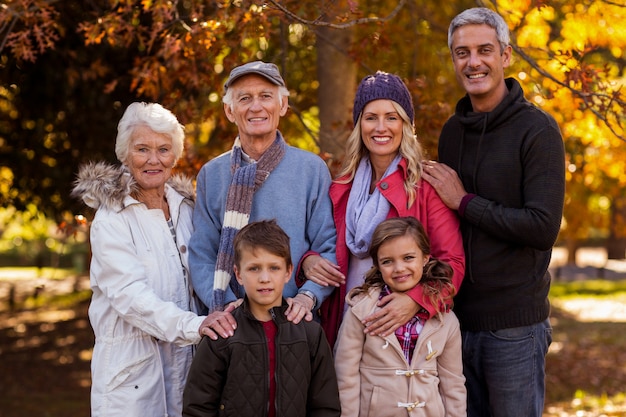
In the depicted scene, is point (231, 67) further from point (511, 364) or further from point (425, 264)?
point (511, 364)

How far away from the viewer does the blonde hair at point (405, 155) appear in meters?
3.36

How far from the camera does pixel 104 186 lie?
3.42 m

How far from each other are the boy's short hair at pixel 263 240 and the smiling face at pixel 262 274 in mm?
15

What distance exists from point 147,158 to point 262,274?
0.89 m

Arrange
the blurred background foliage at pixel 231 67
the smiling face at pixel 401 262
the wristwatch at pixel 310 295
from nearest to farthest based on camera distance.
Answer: the smiling face at pixel 401 262
the wristwatch at pixel 310 295
the blurred background foliage at pixel 231 67

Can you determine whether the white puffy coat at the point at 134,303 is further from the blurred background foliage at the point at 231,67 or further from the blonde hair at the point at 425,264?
the blurred background foliage at the point at 231,67

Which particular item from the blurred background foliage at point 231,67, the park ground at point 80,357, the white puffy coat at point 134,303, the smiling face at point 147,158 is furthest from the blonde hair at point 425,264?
the park ground at point 80,357

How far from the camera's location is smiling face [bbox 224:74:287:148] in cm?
340

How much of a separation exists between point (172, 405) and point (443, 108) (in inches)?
117

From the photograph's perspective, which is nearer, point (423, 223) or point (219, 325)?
point (219, 325)

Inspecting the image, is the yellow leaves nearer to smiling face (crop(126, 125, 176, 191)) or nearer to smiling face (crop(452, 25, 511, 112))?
smiling face (crop(452, 25, 511, 112))

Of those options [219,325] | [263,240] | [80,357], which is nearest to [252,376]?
[219,325]

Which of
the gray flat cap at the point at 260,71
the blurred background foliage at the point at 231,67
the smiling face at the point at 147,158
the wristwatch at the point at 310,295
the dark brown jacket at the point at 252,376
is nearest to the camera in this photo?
the dark brown jacket at the point at 252,376

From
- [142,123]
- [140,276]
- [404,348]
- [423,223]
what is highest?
[142,123]
